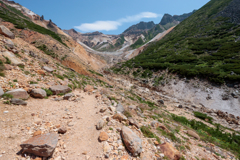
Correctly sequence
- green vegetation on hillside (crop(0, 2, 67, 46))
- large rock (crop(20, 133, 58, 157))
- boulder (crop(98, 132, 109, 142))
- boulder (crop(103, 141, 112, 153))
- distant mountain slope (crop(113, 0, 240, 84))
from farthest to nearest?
green vegetation on hillside (crop(0, 2, 67, 46)), distant mountain slope (crop(113, 0, 240, 84)), boulder (crop(98, 132, 109, 142)), boulder (crop(103, 141, 112, 153)), large rock (crop(20, 133, 58, 157))

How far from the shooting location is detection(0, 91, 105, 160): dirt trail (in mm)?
4613

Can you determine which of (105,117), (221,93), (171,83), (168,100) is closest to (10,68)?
(105,117)

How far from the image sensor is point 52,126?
6.00 metres

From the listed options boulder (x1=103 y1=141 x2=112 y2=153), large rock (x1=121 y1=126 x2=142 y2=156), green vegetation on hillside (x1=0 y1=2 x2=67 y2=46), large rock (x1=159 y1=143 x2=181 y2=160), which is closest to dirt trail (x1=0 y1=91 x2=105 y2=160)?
boulder (x1=103 y1=141 x2=112 y2=153)

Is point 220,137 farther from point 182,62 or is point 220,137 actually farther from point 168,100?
point 182,62

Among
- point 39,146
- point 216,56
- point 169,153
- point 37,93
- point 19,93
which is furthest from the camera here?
point 216,56

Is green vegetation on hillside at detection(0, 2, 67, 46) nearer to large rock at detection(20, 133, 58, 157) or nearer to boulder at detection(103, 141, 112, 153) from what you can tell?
large rock at detection(20, 133, 58, 157)

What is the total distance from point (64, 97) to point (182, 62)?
117ft

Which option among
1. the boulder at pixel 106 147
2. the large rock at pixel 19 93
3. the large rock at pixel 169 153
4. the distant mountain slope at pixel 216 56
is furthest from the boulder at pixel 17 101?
the distant mountain slope at pixel 216 56

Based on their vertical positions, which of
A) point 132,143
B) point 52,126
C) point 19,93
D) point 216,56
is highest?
point 216,56

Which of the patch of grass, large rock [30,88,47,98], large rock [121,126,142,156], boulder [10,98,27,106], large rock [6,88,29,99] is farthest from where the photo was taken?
the patch of grass

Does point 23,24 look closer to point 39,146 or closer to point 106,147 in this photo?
point 39,146

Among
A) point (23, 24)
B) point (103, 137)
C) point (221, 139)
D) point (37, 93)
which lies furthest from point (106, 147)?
point (23, 24)

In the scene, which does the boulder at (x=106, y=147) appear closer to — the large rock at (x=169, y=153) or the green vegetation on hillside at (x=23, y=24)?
the large rock at (x=169, y=153)
